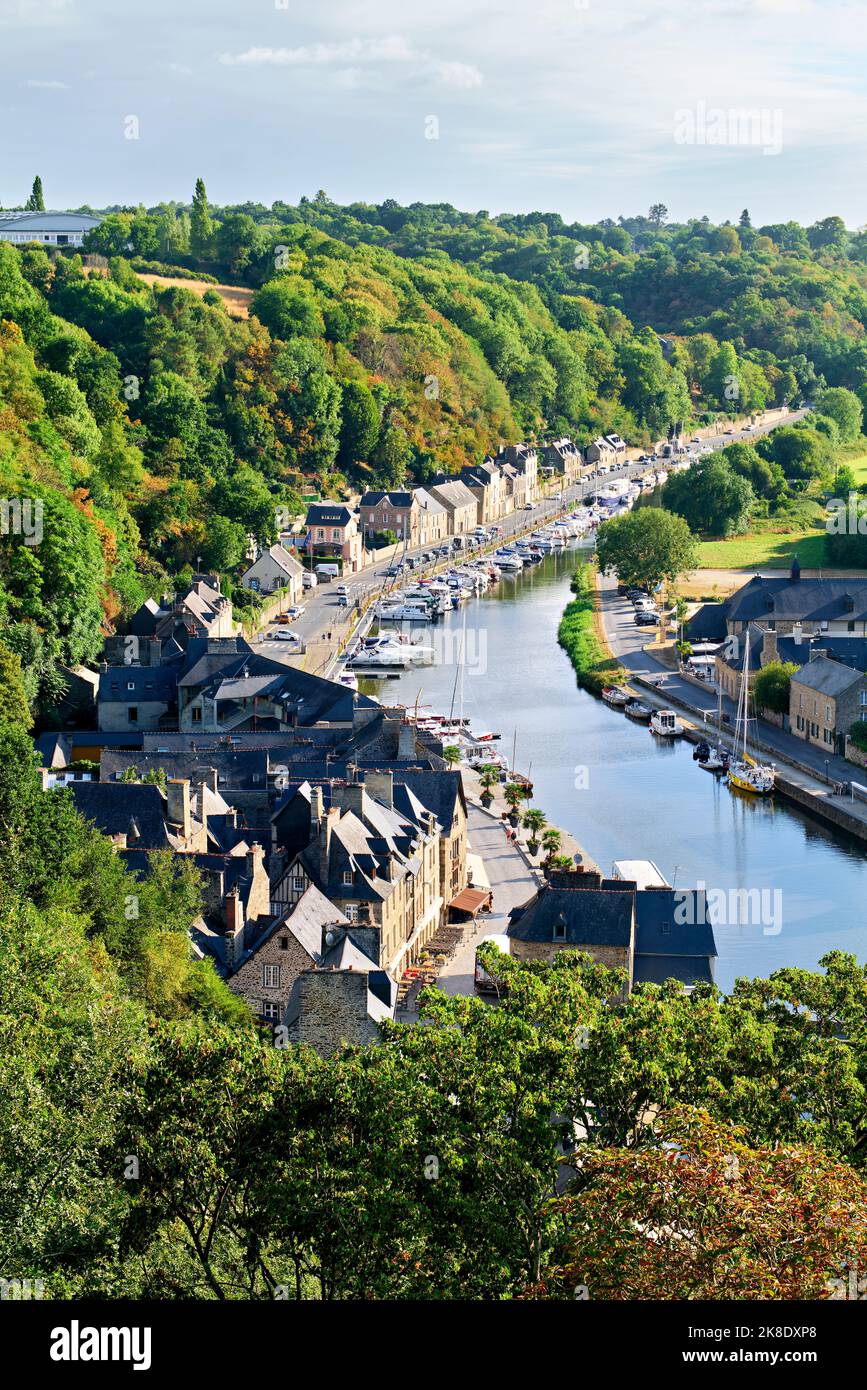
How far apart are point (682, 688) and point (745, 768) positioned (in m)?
10.8

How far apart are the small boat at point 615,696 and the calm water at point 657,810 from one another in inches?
14.4

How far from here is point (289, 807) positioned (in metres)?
32.4

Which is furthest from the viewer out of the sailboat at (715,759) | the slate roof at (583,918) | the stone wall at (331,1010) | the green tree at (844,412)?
the green tree at (844,412)

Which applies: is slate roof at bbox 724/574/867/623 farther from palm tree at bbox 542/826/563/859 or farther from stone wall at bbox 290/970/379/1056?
stone wall at bbox 290/970/379/1056

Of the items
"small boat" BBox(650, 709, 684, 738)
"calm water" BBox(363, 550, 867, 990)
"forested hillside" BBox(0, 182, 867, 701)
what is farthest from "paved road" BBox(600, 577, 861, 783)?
"forested hillside" BBox(0, 182, 867, 701)

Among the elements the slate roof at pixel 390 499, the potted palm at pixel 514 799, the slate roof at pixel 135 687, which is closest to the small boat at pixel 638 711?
the potted palm at pixel 514 799

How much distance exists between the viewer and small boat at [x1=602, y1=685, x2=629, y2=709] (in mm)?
57000

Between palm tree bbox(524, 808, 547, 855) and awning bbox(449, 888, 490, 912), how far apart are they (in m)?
3.62

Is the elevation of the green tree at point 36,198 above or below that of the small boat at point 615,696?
above

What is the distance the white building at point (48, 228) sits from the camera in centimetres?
10544

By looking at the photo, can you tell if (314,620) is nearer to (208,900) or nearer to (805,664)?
(805,664)

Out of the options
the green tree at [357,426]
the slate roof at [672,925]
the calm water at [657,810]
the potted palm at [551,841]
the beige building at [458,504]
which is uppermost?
the green tree at [357,426]

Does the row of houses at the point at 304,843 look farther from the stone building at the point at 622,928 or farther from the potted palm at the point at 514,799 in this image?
the stone building at the point at 622,928
